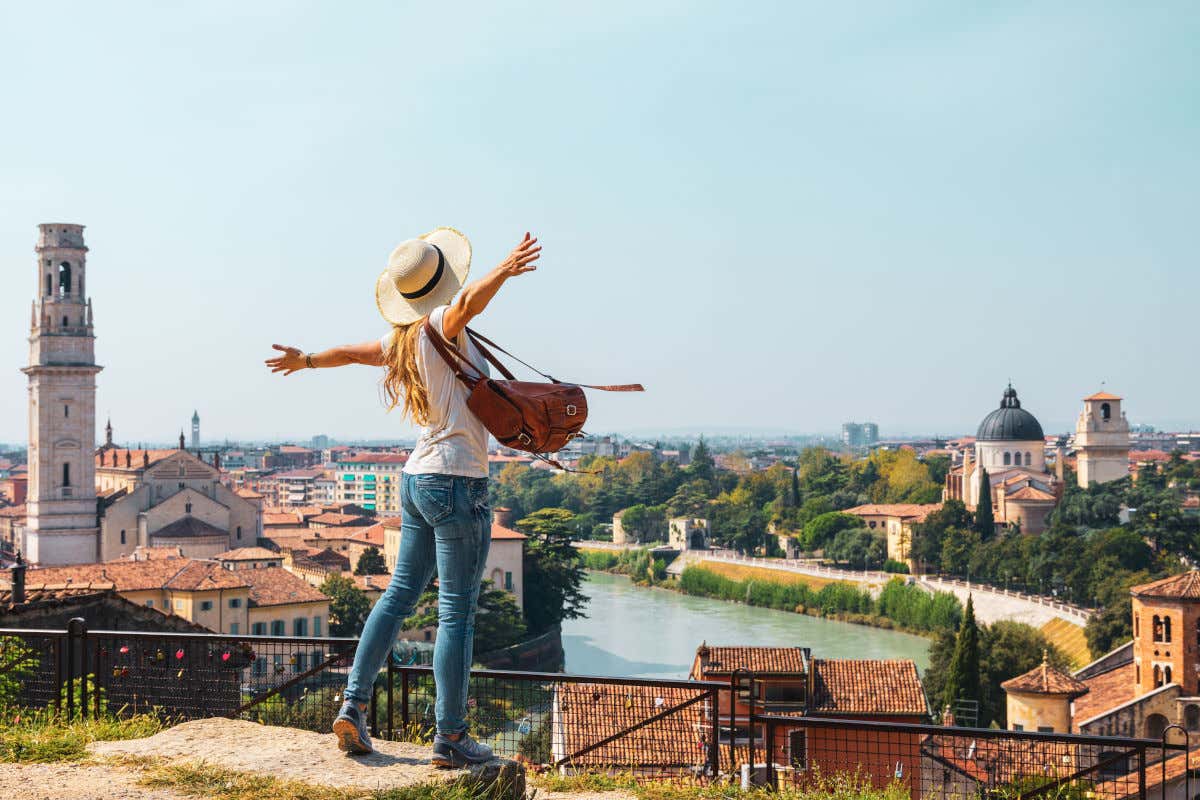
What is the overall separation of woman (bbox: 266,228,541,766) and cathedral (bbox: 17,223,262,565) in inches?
1291

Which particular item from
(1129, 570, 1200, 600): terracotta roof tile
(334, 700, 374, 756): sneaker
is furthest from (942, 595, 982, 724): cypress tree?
(334, 700, 374, 756): sneaker

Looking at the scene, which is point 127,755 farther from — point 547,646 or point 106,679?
Answer: point 547,646

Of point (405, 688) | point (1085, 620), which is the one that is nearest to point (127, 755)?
point (405, 688)

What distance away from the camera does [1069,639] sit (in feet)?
106

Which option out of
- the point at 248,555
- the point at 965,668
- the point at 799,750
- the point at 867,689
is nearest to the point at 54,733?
the point at 799,750

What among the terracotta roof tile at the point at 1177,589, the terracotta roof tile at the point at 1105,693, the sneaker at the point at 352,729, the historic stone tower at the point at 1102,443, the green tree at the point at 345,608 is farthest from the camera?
the historic stone tower at the point at 1102,443

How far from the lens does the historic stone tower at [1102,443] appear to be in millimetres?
54062

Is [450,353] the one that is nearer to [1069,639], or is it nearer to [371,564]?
[371,564]

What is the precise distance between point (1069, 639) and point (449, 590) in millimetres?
32013

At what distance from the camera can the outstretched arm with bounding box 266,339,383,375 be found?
11.4 feet

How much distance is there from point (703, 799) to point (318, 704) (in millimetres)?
2248

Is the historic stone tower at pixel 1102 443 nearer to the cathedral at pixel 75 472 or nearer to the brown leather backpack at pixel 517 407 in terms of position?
the cathedral at pixel 75 472

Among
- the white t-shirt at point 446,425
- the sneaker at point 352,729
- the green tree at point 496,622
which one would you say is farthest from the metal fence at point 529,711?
the green tree at point 496,622

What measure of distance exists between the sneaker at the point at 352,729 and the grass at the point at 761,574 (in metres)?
40.7
